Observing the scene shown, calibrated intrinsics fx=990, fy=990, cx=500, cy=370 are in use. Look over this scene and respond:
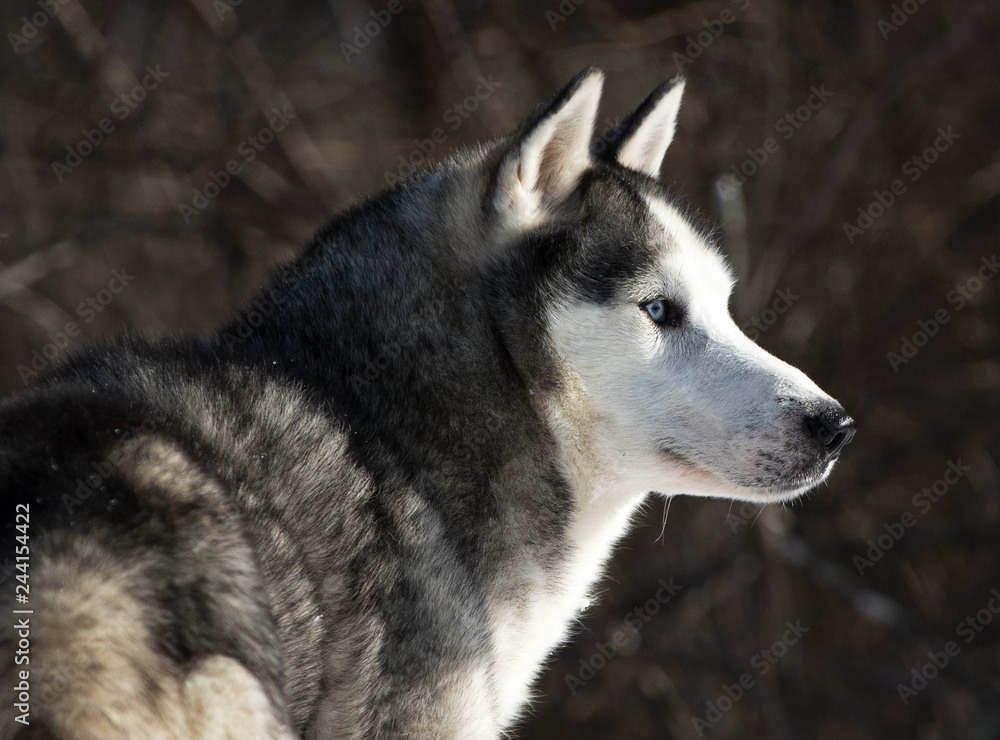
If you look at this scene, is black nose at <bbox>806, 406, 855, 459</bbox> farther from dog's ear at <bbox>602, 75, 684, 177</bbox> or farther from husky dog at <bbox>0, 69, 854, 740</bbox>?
dog's ear at <bbox>602, 75, 684, 177</bbox>

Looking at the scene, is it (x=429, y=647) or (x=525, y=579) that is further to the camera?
(x=525, y=579)

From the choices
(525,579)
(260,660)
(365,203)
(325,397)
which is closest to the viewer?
(260,660)

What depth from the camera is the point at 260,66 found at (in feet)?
21.3

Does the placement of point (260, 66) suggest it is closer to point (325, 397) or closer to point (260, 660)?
point (325, 397)

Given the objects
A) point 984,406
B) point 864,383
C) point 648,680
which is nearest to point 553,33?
point 864,383

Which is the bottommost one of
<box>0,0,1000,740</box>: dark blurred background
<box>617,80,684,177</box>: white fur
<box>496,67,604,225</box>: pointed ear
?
<box>0,0,1000,740</box>: dark blurred background

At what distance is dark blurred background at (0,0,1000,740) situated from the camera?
6.57 metres

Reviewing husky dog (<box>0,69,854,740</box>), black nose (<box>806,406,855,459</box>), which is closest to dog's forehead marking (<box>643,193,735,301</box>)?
husky dog (<box>0,69,854,740</box>)

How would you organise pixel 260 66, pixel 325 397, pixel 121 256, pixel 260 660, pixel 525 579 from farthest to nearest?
pixel 121 256 < pixel 260 66 < pixel 525 579 < pixel 325 397 < pixel 260 660

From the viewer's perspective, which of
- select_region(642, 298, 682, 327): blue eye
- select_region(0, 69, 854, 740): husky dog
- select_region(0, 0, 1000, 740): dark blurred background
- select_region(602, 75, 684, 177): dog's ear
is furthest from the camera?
select_region(0, 0, 1000, 740): dark blurred background

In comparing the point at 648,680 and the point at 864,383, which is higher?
the point at 864,383

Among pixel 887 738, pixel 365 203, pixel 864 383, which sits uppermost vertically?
pixel 365 203

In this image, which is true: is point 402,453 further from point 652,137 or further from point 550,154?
point 652,137

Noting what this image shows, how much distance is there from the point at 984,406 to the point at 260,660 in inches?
245
